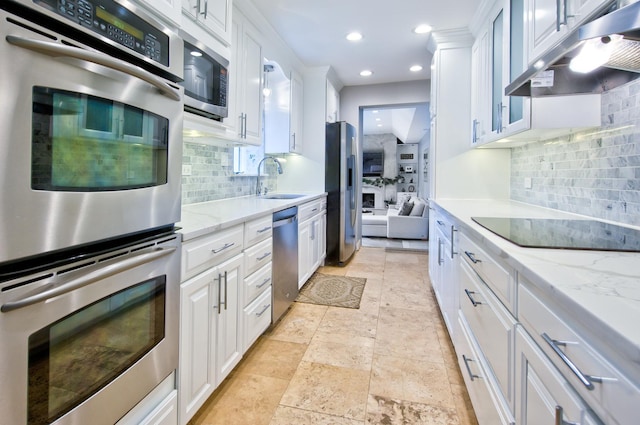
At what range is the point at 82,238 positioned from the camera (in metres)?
0.83

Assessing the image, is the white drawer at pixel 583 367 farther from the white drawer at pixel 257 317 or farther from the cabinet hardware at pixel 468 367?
the white drawer at pixel 257 317

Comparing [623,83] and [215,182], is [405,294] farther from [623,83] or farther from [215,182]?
[623,83]

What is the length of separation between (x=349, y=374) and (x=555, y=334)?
55.5 inches

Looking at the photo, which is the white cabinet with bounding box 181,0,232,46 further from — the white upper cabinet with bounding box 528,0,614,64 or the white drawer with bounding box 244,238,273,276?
the white upper cabinet with bounding box 528,0,614,64

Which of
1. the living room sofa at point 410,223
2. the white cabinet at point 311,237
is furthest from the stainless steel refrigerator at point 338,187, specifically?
the living room sofa at point 410,223

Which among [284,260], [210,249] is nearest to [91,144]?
[210,249]

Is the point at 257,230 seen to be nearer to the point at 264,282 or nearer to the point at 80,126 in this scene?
the point at 264,282

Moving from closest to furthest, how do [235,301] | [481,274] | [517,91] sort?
Result: [481,274]
[517,91]
[235,301]

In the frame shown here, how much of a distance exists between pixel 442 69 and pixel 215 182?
7.98 ft

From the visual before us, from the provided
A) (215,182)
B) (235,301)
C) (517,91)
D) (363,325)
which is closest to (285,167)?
(215,182)

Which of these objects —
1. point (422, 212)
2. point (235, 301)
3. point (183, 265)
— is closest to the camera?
point (183, 265)

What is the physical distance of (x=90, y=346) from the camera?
89cm

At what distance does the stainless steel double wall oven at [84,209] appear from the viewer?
26.7 inches

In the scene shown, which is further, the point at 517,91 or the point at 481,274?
the point at 517,91
